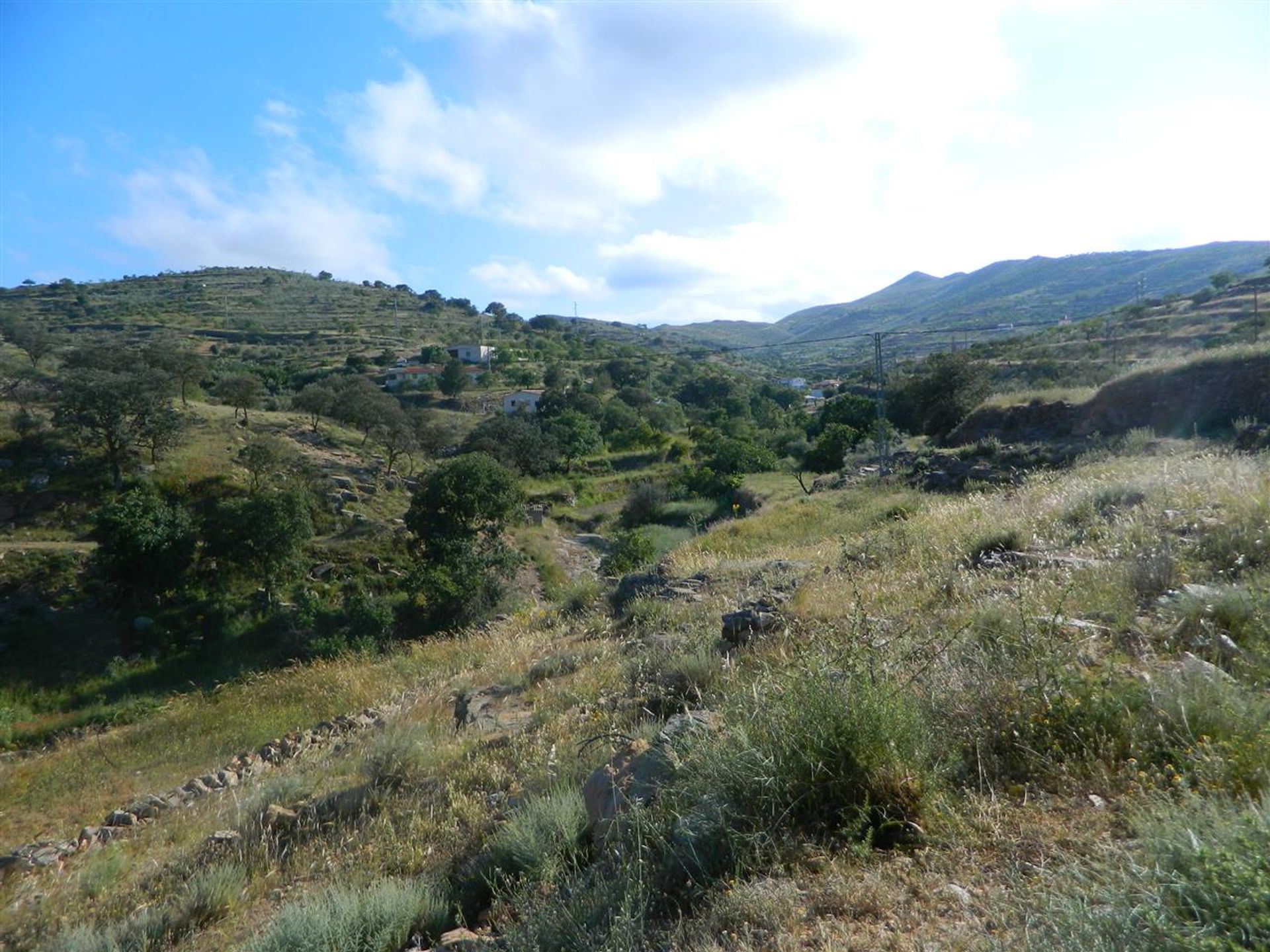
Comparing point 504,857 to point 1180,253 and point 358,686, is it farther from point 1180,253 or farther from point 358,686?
point 1180,253

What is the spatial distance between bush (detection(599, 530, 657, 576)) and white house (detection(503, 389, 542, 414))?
1063 inches

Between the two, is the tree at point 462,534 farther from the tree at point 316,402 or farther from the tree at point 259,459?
the tree at point 316,402

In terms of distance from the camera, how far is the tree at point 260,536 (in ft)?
71.5

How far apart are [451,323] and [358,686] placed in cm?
8361

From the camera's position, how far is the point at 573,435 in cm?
4384

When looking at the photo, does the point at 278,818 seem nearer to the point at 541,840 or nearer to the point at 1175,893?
the point at 541,840

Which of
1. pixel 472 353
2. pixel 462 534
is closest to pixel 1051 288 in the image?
pixel 472 353

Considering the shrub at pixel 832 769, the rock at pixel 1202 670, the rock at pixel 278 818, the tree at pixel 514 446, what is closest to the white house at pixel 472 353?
the tree at pixel 514 446

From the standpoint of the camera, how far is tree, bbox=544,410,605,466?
4250 cm

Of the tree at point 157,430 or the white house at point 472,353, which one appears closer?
the tree at point 157,430

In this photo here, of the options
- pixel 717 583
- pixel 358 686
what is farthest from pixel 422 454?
pixel 717 583

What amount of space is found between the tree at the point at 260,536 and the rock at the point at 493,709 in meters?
17.8

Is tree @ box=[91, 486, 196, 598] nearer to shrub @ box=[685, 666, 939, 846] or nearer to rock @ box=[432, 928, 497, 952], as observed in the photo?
rock @ box=[432, 928, 497, 952]

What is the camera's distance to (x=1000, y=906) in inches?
78.0
